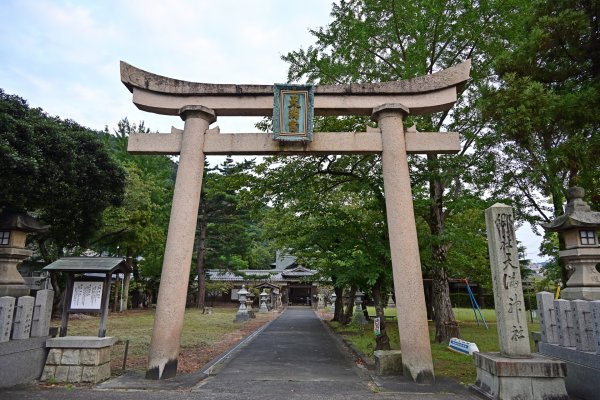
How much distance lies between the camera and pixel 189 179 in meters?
8.10

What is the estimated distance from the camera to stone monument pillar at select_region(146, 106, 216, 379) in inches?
285

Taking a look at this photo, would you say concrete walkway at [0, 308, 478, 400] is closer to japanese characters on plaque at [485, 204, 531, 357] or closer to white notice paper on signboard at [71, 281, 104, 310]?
japanese characters on plaque at [485, 204, 531, 357]

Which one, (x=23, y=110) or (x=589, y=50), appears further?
(x=23, y=110)

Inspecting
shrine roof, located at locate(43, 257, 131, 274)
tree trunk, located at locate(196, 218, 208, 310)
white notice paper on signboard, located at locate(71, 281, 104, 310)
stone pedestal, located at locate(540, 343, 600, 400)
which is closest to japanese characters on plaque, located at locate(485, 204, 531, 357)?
stone pedestal, located at locate(540, 343, 600, 400)

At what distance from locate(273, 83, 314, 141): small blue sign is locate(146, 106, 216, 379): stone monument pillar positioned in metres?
1.57

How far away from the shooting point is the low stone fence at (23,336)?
631 centimetres

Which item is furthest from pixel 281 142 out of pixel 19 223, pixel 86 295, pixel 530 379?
pixel 530 379

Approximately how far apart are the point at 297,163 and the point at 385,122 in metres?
3.95

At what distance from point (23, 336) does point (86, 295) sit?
1.22 meters

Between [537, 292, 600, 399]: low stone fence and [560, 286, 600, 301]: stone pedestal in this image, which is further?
[560, 286, 600, 301]: stone pedestal

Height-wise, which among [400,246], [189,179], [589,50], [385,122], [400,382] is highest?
[589,50]

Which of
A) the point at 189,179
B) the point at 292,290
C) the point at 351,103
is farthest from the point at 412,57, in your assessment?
the point at 292,290

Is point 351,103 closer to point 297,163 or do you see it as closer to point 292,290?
point 297,163

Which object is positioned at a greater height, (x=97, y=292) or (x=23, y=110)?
(x=23, y=110)
